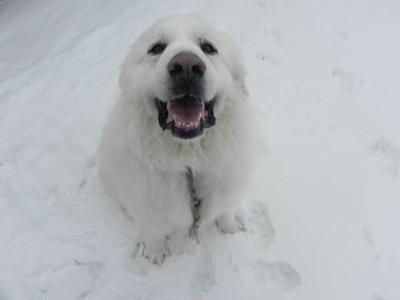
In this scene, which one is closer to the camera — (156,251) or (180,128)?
(180,128)

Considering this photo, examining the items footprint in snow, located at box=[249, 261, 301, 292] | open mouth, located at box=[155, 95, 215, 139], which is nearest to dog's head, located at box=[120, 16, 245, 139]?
open mouth, located at box=[155, 95, 215, 139]

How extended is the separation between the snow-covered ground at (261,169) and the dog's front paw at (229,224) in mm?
67

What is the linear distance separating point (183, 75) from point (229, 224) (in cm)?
136

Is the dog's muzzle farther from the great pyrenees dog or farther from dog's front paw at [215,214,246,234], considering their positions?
dog's front paw at [215,214,246,234]

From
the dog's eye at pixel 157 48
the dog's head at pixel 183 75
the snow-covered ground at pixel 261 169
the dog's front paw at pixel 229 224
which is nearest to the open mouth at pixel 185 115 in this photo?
the dog's head at pixel 183 75

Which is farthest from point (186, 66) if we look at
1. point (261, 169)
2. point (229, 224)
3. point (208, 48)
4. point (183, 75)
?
point (261, 169)

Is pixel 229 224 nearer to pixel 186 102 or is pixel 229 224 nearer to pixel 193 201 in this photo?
pixel 193 201

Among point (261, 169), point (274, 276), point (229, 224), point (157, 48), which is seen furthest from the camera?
point (261, 169)

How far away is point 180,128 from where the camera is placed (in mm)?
2084

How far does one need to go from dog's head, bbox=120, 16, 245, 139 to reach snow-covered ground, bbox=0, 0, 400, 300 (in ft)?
3.83

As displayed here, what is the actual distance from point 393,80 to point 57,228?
333 centimetres

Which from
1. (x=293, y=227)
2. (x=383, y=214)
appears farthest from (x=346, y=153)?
(x=293, y=227)

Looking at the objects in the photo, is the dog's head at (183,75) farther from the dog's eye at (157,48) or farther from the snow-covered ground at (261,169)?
the snow-covered ground at (261,169)

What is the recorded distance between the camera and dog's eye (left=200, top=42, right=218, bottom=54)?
7.77ft
